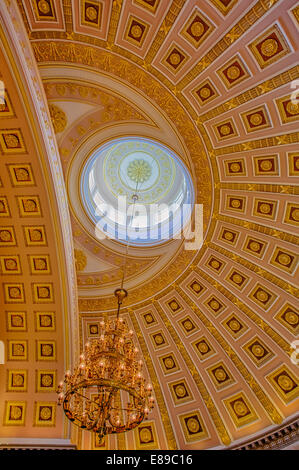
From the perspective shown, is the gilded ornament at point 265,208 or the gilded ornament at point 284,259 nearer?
the gilded ornament at point 265,208

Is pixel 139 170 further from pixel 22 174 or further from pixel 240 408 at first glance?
pixel 240 408

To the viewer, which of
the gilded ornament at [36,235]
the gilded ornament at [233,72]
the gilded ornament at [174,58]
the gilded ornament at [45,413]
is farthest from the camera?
the gilded ornament at [45,413]

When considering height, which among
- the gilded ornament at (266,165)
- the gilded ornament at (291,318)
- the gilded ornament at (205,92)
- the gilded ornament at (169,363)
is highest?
the gilded ornament at (205,92)

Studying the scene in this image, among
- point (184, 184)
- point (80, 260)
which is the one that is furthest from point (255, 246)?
point (80, 260)

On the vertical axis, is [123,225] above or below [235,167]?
above

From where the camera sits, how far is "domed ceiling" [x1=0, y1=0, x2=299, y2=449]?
766 cm

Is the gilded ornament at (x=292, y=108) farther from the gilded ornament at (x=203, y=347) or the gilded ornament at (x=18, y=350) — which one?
→ the gilded ornament at (x=18, y=350)

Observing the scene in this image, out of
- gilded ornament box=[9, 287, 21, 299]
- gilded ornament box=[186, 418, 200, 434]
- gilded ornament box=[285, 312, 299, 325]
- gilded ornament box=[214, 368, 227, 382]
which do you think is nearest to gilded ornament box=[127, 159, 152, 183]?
gilded ornament box=[9, 287, 21, 299]

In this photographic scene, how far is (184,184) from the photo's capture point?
13.7m

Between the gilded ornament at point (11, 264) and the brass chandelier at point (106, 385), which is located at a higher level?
the gilded ornament at point (11, 264)

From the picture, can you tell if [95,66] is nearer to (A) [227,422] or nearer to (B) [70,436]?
(B) [70,436]

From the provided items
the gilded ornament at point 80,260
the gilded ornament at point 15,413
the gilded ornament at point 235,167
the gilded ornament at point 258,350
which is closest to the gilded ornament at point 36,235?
the gilded ornament at point 80,260

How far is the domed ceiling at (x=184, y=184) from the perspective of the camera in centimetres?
766

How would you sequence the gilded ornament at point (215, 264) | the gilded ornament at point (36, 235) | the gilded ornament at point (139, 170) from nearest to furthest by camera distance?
the gilded ornament at point (36, 235)
the gilded ornament at point (215, 264)
the gilded ornament at point (139, 170)
